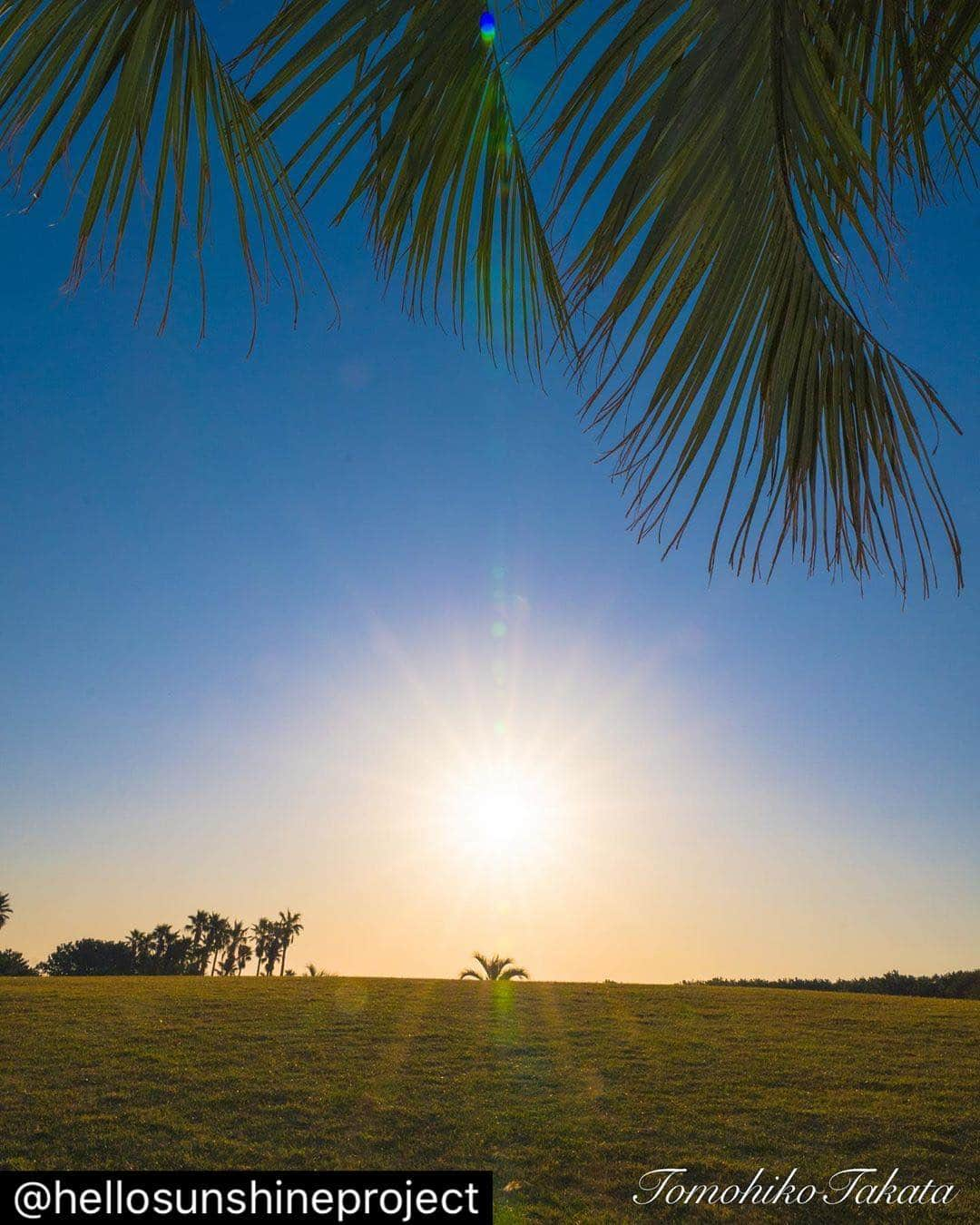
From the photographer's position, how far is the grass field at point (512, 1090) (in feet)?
28.8

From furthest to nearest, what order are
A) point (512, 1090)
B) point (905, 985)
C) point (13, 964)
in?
point (13, 964), point (905, 985), point (512, 1090)

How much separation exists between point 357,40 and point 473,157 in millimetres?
497

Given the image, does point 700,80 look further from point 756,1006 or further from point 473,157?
point 756,1006

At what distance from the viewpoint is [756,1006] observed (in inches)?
721

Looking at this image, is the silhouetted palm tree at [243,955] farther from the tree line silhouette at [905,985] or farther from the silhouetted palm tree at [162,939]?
the tree line silhouette at [905,985]

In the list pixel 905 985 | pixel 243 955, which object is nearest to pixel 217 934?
pixel 243 955

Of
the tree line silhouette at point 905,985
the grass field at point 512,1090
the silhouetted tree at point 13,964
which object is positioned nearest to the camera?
the grass field at point 512,1090

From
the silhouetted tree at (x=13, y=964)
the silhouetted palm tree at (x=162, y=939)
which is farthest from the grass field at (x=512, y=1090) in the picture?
the silhouetted palm tree at (x=162, y=939)

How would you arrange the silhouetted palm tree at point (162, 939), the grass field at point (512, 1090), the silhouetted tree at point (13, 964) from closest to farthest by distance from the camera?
1. the grass field at point (512, 1090)
2. the silhouetted tree at point (13, 964)
3. the silhouetted palm tree at point (162, 939)

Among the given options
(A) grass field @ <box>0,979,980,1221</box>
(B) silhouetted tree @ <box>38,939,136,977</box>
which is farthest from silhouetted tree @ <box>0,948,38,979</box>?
(A) grass field @ <box>0,979,980,1221</box>

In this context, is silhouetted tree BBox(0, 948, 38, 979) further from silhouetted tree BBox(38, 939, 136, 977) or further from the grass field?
the grass field

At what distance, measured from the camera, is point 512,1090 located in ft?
37.3

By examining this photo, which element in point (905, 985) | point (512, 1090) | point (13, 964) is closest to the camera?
point (512, 1090)

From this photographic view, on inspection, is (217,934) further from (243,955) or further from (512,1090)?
(512,1090)
